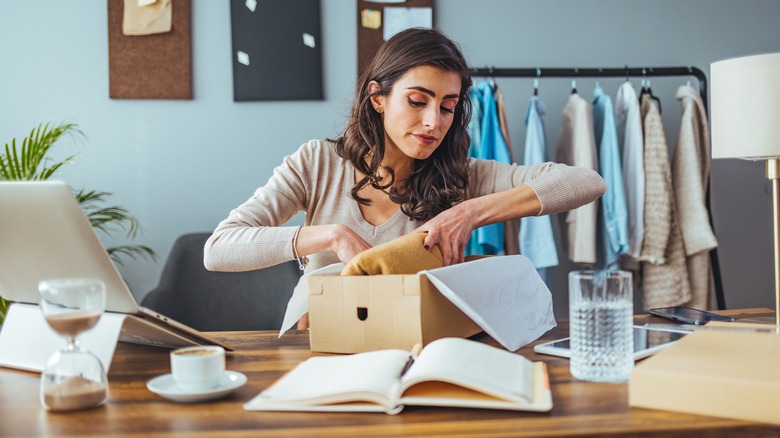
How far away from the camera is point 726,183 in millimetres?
3381

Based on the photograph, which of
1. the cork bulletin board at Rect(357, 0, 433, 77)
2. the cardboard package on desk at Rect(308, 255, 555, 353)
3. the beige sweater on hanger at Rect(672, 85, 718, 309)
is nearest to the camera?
the cardboard package on desk at Rect(308, 255, 555, 353)

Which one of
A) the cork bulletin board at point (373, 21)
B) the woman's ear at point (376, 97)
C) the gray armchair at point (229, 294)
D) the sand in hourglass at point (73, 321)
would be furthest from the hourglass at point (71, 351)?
the cork bulletin board at point (373, 21)

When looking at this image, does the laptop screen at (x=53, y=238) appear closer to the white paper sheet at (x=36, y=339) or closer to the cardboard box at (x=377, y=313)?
the white paper sheet at (x=36, y=339)

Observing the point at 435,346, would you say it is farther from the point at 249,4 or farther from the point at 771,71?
the point at 249,4

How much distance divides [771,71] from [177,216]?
239 centimetres

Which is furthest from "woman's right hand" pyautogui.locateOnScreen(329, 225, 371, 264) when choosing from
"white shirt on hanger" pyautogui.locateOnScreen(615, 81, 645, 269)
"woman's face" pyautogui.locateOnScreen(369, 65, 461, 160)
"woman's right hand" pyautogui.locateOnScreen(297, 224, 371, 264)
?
"white shirt on hanger" pyautogui.locateOnScreen(615, 81, 645, 269)

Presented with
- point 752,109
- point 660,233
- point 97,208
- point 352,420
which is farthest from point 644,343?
point 97,208

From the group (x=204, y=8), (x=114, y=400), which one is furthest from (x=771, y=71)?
(x=204, y=8)

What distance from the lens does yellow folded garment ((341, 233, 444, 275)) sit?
1.14 metres

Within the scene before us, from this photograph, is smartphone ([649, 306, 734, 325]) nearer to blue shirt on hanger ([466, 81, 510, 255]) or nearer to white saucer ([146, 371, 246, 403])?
white saucer ([146, 371, 246, 403])

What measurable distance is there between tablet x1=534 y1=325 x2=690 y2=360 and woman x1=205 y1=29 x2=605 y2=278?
313mm

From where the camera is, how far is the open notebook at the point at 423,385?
0.82 meters

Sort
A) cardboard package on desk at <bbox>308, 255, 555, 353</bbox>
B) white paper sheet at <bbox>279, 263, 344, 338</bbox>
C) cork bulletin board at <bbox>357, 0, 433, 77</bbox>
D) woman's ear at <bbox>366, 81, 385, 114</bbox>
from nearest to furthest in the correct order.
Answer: cardboard package on desk at <bbox>308, 255, 555, 353</bbox>
white paper sheet at <bbox>279, 263, 344, 338</bbox>
woman's ear at <bbox>366, 81, 385, 114</bbox>
cork bulletin board at <bbox>357, 0, 433, 77</bbox>

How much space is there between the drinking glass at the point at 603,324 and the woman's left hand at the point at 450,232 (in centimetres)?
42
